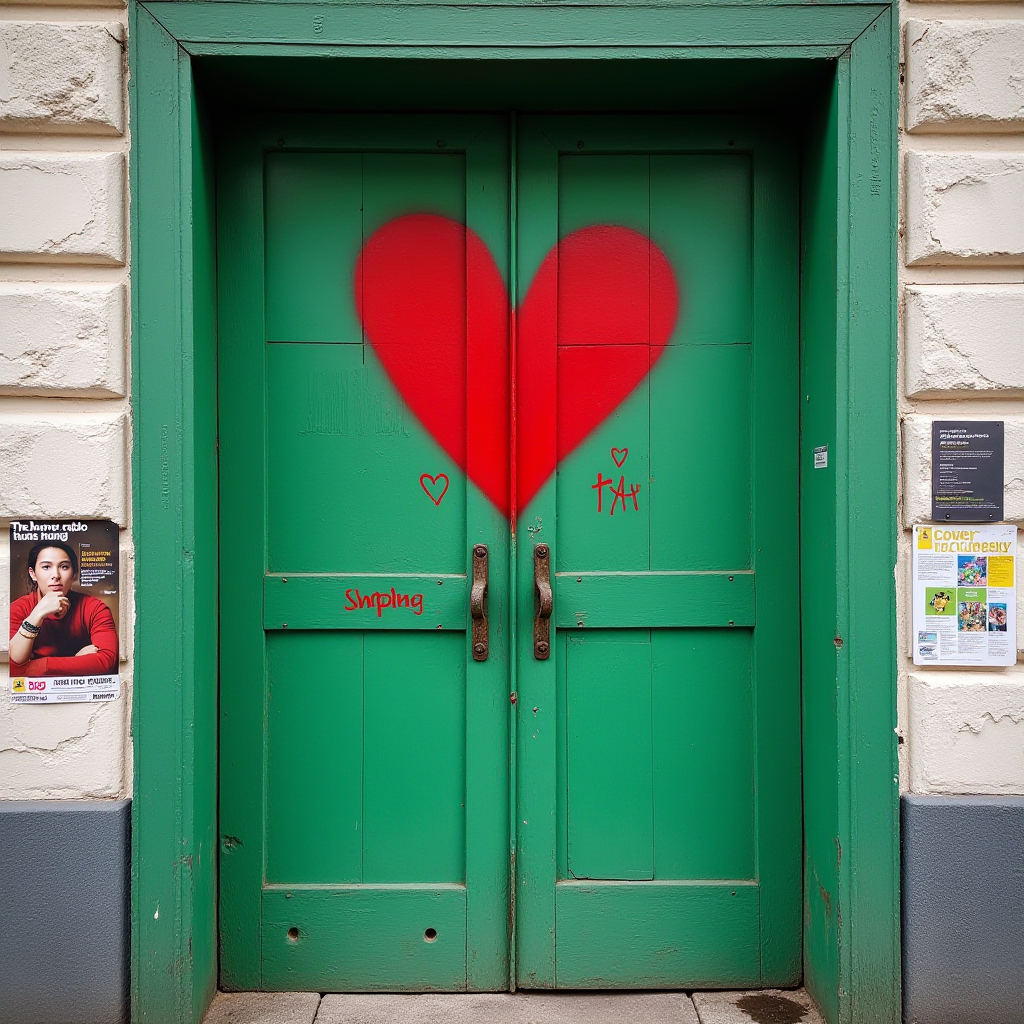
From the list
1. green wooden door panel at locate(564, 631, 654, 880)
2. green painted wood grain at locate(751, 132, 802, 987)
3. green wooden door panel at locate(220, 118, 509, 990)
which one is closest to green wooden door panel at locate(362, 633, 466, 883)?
green wooden door panel at locate(220, 118, 509, 990)

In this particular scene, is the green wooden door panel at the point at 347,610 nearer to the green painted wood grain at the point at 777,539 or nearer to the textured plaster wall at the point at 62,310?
the textured plaster wall at the point at 62,310

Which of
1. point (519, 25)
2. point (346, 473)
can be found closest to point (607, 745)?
point (346, 473)

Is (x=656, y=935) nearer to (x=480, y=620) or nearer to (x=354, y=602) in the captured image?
(x=480, y=620)

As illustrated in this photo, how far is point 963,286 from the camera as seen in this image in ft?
7.80

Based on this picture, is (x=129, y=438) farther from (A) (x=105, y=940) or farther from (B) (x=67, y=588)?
(A) (x=105, y=940)

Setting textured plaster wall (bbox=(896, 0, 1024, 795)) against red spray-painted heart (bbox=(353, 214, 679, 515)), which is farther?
red spray-painted heart (bbox=(353, 214, 679, 515))

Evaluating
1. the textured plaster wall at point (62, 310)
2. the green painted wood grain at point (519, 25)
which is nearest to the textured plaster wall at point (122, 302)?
the textured plaster wall at point (62, 310)

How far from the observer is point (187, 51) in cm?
235

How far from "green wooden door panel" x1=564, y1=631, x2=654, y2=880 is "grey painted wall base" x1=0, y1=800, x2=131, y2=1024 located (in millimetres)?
1246

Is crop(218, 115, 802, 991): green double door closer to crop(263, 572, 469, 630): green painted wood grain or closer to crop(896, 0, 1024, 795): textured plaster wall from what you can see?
crop(263, 572, 469, 630): green painted wood grain

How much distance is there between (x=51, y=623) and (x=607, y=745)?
156 centimetres

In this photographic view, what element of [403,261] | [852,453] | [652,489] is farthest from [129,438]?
[852,453]

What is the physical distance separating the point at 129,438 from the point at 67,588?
42 centimetres

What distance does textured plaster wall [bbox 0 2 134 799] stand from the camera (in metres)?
2.30
